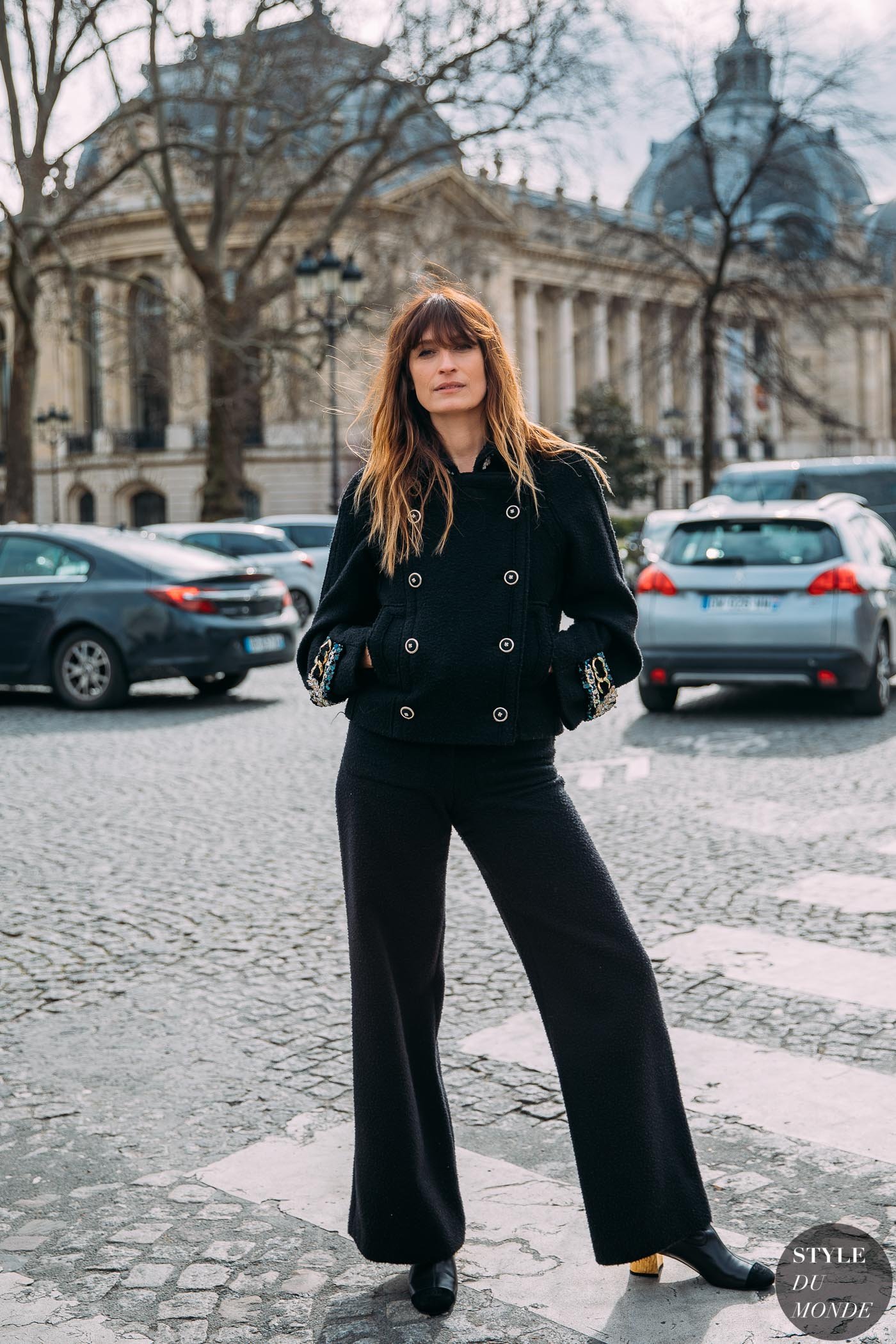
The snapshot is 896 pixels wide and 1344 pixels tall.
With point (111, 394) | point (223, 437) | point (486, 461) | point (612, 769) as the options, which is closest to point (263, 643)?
point (612, 769)

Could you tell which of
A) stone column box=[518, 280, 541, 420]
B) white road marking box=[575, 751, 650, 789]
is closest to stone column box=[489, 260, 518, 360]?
stone column box=[518, 280, 541, 420]

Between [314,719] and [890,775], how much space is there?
15.6 ft

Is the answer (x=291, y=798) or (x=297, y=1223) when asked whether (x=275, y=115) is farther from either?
(x=297, y=1223)

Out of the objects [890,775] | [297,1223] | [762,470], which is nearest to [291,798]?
[890,775]

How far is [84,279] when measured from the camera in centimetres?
3272

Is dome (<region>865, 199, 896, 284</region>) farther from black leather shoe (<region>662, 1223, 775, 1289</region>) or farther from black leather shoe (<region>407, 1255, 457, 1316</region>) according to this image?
black leather shoe (<region>407, 1255, 457, 1316</region>)

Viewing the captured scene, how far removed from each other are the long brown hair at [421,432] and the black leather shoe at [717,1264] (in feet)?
4.33

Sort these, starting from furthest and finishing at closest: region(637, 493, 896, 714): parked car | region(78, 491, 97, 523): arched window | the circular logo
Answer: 1. region(78, 491, 97, 523): arched window
2. region(637, 493, 896, 714): parked car
3. the circular logo

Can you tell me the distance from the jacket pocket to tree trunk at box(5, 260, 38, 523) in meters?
27.5

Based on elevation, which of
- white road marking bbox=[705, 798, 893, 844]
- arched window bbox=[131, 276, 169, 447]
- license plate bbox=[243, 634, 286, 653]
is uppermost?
arched window bbox=[131, 276, 169, 447]

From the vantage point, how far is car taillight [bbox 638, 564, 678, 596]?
12.1 metres

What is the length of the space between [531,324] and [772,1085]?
2790 inches

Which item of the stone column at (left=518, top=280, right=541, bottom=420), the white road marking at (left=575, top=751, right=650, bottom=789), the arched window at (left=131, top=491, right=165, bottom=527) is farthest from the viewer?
the stone column at (left=518, top=280, right=541, bottom=420)

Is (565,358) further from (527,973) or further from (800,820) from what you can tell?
(527,973)
